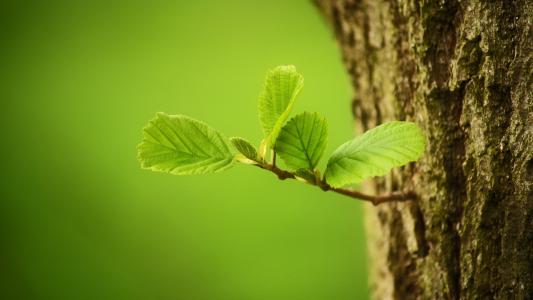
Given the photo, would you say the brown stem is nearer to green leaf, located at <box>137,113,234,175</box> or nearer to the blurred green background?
green leaf, located at <box>137,113,234,175</box>

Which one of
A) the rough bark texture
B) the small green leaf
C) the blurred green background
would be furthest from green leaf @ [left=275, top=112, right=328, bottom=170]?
the blurred green background

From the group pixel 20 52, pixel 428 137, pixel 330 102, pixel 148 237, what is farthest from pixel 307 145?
pixel 20 52

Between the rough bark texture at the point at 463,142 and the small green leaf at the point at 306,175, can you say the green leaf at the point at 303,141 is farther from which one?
the rough bark texture at the point at 463,142

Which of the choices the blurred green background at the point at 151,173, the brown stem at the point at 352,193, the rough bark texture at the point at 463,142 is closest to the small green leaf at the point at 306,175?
the brown stem at the point at 352,193

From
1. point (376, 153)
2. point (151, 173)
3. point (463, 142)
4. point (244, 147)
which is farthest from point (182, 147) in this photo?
point (151, 173)

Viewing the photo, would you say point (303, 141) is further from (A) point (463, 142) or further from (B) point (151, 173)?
(B) point (151, 173)
